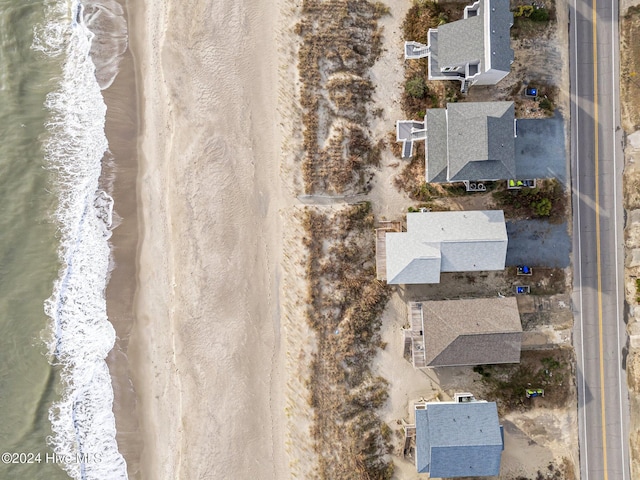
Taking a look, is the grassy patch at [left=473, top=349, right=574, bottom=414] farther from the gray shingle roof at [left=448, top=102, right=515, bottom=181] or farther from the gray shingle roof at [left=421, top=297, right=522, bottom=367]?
the gray shingle roof at [left=448, top=102, right=515, bottom=181]

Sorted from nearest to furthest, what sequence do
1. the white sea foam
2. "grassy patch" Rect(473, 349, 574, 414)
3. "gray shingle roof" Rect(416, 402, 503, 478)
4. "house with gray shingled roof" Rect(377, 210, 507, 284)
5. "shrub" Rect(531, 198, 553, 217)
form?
"gray shingle roof" Rect(416, 402, 503, 478) → "house with gray shingled roof" Rect(377, 210, 507, 284) → "shrub" Rect(531, 198, 553, 217) → "grassy patch" Rect(473, 349, 574, 414) → the white sea foam

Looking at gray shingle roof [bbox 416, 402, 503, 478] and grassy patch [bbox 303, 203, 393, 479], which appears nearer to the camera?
gray shingle roof [bbox 416, 402, 503, 478]

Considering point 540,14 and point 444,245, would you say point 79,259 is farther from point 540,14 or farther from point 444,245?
point 540,14

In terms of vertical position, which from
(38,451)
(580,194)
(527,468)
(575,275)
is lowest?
(527,468)

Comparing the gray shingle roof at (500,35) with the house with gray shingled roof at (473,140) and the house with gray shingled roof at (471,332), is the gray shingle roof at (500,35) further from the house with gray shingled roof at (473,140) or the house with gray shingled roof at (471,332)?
the house with gray shingled roof at (471,332)

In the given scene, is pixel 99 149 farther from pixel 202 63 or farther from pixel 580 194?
pixel 580 194

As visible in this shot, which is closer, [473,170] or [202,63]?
[473,170]

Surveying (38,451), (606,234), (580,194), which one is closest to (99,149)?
(38,451)

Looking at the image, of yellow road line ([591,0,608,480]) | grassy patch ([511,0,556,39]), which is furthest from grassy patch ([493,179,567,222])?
grassy patch ([511,0,556,39])
